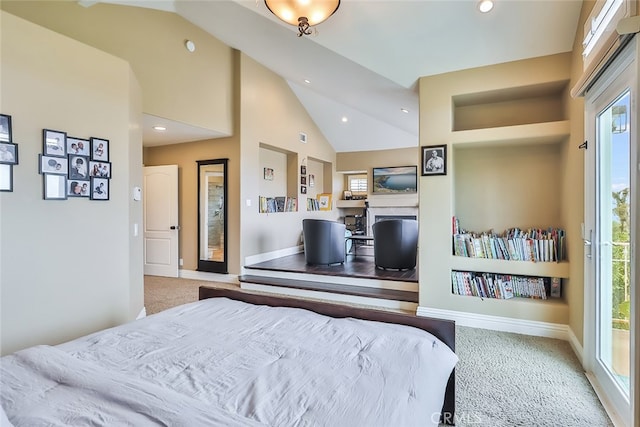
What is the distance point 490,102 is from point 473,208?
120 centimetres

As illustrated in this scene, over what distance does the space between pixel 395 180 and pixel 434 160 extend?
4.64 m

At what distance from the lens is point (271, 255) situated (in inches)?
244

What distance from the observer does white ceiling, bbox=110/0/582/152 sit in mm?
2754

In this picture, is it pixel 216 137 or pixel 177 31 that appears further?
pixel 216 137

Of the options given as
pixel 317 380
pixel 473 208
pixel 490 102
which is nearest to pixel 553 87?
pixel 490 102

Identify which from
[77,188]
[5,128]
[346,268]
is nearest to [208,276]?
[346,268]

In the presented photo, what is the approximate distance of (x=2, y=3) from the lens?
2.76 m

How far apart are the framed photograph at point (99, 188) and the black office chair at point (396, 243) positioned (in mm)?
3379

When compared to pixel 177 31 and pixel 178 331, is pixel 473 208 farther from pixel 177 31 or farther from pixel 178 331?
pixel 177 31

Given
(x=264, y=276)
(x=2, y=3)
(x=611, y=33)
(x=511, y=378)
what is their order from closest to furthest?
1. (x=611, y=33)
2. (x=511, y=378)
3. (x=2, y=3)
4. (x=264, y=276)

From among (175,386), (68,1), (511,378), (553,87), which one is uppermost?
(68,1)

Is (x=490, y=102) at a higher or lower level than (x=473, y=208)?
higher

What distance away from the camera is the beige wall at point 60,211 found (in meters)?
2.27

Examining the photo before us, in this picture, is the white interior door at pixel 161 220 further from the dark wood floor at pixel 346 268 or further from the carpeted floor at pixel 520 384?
the carpeted floor at pixel 520 384
